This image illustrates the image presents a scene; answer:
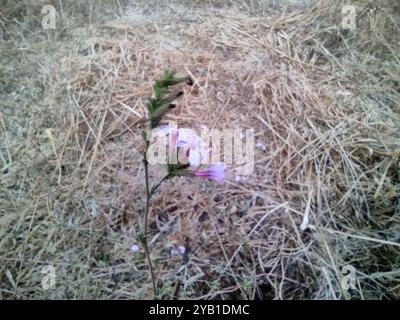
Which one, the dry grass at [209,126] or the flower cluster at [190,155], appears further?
the dry grass at [209,126]

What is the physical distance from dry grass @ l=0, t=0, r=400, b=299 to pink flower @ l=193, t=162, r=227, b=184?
40mm

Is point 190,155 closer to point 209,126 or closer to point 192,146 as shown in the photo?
point 192,146

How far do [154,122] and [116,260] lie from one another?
0.34 m

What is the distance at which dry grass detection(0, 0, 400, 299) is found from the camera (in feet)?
3.35

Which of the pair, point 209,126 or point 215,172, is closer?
point 215,172

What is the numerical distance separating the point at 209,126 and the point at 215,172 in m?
0.18

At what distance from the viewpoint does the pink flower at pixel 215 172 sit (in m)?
0.98

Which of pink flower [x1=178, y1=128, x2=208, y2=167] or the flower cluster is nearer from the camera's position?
the flower cluster

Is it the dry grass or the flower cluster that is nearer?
the flower cluster

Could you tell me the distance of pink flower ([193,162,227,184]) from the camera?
0.98 meters

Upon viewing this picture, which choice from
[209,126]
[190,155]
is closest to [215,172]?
Result: [190,155]

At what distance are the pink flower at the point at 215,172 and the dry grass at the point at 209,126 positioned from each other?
0.04 metres

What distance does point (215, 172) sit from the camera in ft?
3.32

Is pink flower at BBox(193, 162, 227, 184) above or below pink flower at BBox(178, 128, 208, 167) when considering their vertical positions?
below
